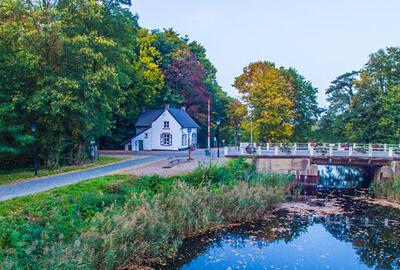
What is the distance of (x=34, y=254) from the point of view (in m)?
9.54

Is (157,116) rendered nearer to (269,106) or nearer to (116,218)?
(269,106)

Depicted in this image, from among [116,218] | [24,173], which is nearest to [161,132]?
[24,173]

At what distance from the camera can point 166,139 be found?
4178 cm

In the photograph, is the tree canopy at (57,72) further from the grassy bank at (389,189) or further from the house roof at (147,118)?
the grassy bank at (389,189)

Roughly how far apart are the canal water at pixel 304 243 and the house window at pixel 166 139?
23107 millimetres

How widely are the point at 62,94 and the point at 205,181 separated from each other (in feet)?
32.3

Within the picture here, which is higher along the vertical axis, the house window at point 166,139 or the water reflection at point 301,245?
the house window at point 166,139

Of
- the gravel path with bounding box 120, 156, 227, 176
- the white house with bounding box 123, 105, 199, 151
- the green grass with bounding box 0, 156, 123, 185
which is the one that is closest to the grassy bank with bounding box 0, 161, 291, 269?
the gravel path with bounding box 120, 156, 227, 176

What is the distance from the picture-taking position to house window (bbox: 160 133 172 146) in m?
41.6

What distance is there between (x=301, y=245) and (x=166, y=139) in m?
28.6

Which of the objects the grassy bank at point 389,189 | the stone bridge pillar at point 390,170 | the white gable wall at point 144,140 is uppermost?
the white gable wall at point 144,140

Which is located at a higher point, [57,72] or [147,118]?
[57,72]

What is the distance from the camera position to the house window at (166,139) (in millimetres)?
41562

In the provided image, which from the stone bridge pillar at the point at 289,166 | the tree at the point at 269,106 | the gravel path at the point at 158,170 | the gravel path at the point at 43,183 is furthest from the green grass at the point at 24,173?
the tree at the point at 269,106
